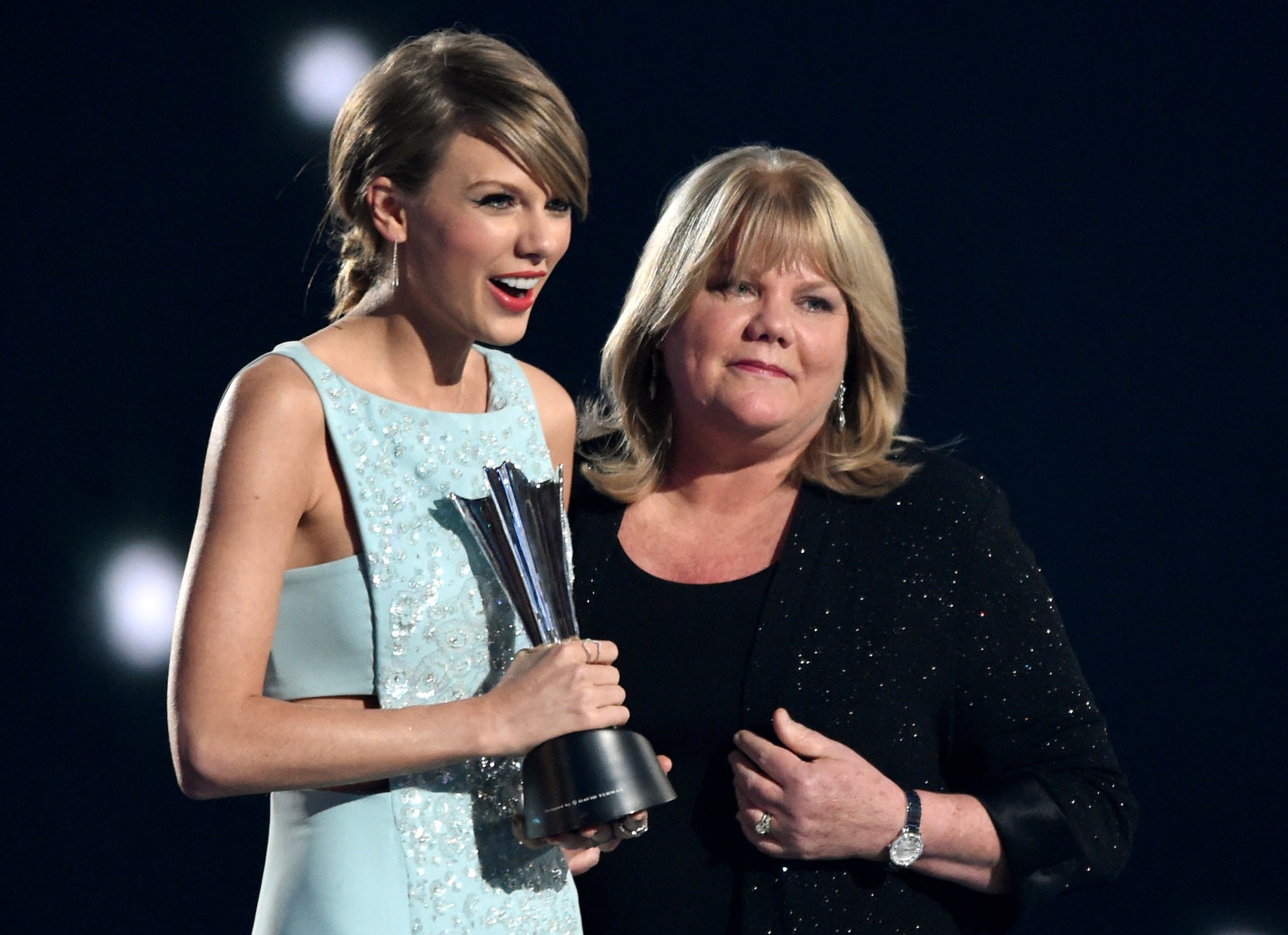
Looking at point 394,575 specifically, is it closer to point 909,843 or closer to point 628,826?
point 628,826

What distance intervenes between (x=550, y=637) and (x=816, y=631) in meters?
0.40

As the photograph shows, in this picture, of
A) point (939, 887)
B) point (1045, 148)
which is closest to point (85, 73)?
point (1045, 148)

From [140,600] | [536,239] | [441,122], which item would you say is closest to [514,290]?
[536,239]

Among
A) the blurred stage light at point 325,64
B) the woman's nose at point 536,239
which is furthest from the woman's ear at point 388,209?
the blurred stage light at point 325,64

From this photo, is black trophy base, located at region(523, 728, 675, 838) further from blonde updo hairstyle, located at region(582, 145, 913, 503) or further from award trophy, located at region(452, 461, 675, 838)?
blonde updo hairstyle, located at region(582, 145, 913, 503)

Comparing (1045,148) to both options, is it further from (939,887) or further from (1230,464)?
(939,887)

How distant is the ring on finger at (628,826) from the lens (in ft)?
3.92

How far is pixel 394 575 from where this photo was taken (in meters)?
1.18

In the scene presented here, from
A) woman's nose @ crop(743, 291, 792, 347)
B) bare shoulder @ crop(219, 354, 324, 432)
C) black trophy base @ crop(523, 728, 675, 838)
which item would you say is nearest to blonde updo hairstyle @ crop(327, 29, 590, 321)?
bare shoulder @ crop(219, 354, 324, 432)

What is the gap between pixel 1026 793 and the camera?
4.95 ft

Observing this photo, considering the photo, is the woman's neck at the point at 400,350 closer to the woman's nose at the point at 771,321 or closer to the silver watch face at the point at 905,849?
the woman's nose at the point at 771,321

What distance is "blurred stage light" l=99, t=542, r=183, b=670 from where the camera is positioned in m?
2.12

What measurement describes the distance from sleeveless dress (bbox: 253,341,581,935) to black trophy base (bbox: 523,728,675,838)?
0.27ft

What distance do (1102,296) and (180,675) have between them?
1452 mm
